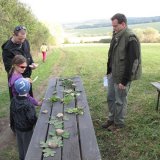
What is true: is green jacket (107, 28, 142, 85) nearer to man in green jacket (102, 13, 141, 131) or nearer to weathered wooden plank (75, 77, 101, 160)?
man in green jacket (102, 13, 141, 131)

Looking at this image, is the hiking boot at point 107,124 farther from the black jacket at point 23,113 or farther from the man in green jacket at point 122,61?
the black jacket at point 23,113

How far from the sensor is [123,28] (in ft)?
19.9

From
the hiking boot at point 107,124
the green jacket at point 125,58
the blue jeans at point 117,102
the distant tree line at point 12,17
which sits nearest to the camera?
the green jacket at point 125,58

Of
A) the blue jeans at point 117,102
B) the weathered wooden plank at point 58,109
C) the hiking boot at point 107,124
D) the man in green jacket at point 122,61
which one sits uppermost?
the man in green jacket at point 122,61

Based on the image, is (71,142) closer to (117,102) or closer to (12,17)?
(117,102)

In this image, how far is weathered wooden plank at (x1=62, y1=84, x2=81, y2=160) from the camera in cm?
358

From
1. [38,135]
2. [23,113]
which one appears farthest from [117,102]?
[38,135]

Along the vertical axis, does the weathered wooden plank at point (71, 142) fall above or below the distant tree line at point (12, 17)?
below

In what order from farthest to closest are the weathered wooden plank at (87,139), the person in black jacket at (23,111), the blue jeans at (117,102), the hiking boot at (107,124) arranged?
the hiking boot at (107,124) → the blue jeans at (117,102) → the person in black jacket at (23,111) → the weathered wooden plank at (87,139)

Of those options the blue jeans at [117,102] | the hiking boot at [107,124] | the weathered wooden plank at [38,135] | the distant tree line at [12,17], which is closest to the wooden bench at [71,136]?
the weathered wooden plank at [38,135]

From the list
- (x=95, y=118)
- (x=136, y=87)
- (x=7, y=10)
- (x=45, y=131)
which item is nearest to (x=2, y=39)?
(x=7, y=10)

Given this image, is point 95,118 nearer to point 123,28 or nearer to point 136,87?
point 123,28

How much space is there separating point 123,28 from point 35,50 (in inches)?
1030

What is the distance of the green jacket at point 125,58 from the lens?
19.4 feet
